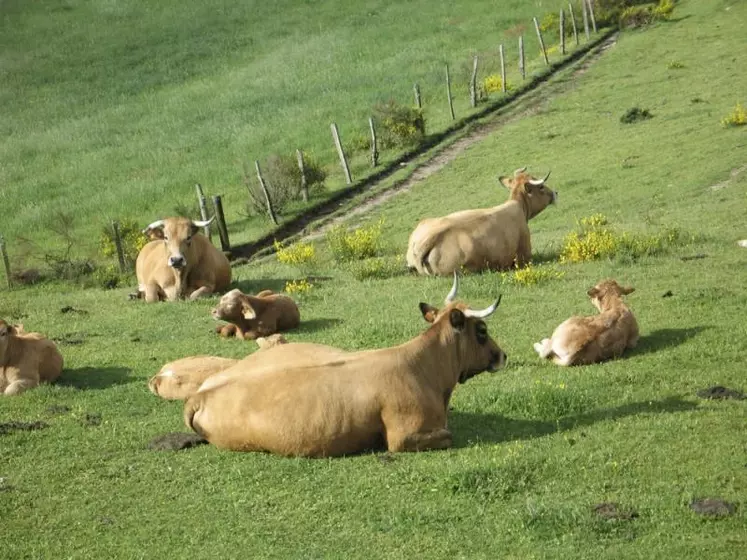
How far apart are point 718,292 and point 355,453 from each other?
291 inches

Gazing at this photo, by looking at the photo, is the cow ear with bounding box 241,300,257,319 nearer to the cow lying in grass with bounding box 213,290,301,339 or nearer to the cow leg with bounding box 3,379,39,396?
the cow lying in grass with bounding box 213,290,301,339

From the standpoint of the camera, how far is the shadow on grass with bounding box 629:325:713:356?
14.4 meters

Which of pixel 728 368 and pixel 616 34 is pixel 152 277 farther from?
pixel 616 34

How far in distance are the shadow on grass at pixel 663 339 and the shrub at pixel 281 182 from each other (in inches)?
860

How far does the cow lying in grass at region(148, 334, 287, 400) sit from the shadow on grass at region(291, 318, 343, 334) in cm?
308

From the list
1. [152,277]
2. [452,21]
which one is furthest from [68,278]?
[452,21]

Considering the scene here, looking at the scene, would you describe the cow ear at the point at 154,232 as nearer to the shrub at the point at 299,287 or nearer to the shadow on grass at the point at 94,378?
the shrub at the point at 299,287

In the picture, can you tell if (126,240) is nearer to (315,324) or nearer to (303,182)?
(303,182)

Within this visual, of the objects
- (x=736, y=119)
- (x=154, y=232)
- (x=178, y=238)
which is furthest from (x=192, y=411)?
(x=736, y=119)

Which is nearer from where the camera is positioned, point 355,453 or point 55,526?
point 55,526

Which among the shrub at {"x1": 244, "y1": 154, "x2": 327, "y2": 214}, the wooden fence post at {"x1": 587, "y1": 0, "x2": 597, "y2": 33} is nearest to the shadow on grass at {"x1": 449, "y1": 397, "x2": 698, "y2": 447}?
the shrub at {"x1": 244, "y1": 154, "x2": 327, "y2": 214}

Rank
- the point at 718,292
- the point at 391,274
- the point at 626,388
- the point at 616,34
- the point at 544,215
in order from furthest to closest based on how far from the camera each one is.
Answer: the point at 616,34 → the point at 544,215 → the point at 391,274 → the point at 718,292 → the point at 626,388

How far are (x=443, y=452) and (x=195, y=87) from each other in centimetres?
4965

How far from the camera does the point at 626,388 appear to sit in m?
12.8
